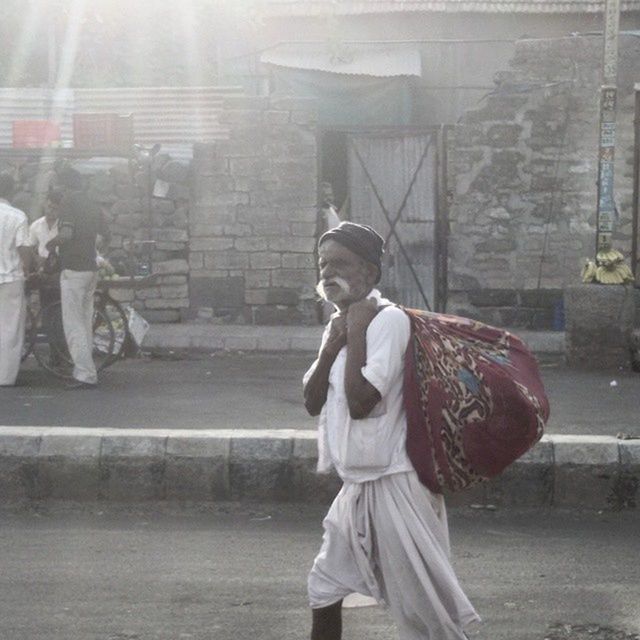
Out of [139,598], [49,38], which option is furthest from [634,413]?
[49,38]

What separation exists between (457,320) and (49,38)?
62.7 feet

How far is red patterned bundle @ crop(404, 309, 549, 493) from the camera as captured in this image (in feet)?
15.9

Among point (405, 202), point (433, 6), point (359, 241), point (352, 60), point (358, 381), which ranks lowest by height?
point (358, 381)

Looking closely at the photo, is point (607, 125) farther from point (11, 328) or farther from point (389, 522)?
point (389, 522)

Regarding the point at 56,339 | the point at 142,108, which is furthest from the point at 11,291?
the point at 142,108

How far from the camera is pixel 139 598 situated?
20.3 ft

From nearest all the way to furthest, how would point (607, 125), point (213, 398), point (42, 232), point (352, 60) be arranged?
1. point (213, 398)
2. point (42, 232)
3. point (607, 125)
4. point (352, 60)

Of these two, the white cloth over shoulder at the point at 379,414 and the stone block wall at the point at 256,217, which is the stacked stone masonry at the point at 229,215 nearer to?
the stone block wall at the point at 256,217

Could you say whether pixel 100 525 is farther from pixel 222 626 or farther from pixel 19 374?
pixel 19 374

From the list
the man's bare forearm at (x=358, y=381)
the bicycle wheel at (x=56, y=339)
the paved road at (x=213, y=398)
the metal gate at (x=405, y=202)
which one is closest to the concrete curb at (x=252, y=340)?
the paved road at (x=213, y=398)

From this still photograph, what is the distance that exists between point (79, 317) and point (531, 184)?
7093 millimetres

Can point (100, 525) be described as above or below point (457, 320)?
below

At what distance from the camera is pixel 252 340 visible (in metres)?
16.6

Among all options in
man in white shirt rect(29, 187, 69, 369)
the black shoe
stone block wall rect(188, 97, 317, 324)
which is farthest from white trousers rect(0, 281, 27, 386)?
stone block wall rect(188, 97, 317, 324)
